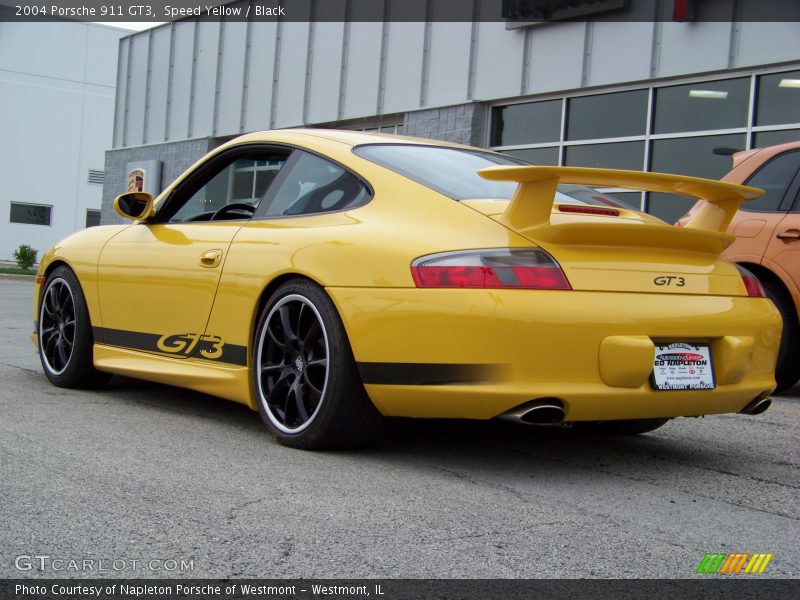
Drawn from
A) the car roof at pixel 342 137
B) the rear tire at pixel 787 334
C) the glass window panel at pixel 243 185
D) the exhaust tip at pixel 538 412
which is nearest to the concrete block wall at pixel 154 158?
the rear tire at pixel 787 334

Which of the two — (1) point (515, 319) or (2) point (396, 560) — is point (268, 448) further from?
(2) point (396, 560)

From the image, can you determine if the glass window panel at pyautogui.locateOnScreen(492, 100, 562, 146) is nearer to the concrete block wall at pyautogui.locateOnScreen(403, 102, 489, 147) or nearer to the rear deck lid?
the concrete block wall at pyautogui.locateOnScreen(403, 102, 489, 147)

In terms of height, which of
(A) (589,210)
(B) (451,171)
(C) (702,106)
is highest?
(C) (702,106)

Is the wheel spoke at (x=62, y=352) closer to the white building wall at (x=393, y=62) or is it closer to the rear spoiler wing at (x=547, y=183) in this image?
the rear spoiler wing at (x=547, y=183)

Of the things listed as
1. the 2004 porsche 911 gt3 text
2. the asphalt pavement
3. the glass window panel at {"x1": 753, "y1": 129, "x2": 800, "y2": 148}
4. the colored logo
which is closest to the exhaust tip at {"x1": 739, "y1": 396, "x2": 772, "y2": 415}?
the 2004 porsche 911 gt3 text

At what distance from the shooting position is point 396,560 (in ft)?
8.98

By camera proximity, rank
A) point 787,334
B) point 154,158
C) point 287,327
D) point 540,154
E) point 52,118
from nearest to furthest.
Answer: point 287,327, point 787,334, point 540,154, point 154,158, point 52,118

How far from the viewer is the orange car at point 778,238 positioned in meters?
6.88

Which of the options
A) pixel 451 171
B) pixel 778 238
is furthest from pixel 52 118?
pixel 451 171

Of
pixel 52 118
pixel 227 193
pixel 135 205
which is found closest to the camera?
pixel 227 193

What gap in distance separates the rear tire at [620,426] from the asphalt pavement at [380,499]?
7 cm

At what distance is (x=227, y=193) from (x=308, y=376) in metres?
1.58

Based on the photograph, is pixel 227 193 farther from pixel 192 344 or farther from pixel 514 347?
pixel 514 347

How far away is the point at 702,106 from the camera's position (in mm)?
13477
